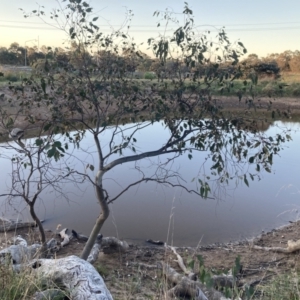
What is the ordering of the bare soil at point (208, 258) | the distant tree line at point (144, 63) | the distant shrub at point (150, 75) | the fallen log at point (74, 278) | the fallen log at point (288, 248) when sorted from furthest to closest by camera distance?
the fallen log at point (288, 248), the bare soil at point (208, 258), the distant shrub at point (150, 75), the distant tree line at point (144, 63), the fallen log at point (74, 278)

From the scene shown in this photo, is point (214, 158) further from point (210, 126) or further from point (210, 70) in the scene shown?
point (210, 70)

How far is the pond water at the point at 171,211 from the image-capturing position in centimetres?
645

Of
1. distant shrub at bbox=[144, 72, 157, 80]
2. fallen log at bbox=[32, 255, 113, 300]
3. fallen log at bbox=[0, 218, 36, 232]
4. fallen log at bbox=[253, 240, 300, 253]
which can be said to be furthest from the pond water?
fallen log at bbox=[32, 255, 113, 300]

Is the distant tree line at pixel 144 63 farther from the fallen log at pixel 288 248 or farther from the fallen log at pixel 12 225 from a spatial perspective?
the fallen log at pixel 12 225

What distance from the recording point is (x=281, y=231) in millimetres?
6602

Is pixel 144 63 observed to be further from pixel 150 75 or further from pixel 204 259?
pixel 204 259

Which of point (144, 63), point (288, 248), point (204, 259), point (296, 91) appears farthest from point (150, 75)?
point (296, 91)

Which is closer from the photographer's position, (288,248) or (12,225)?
(288,248)

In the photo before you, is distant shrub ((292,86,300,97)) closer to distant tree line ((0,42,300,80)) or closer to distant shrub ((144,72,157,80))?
distant tree line ((0,42,300,80))

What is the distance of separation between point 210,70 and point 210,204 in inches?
173

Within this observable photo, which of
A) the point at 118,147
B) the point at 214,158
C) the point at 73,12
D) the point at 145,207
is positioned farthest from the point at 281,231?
the point at 73,12

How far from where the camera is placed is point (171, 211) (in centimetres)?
620

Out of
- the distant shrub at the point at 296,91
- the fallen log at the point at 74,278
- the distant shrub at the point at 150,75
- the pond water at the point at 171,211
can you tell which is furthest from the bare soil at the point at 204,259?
the distant shrub at the point at 296,91

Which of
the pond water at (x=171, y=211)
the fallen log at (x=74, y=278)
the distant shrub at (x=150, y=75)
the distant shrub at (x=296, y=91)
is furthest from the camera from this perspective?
the distant shrub at (x=296, y=91)
